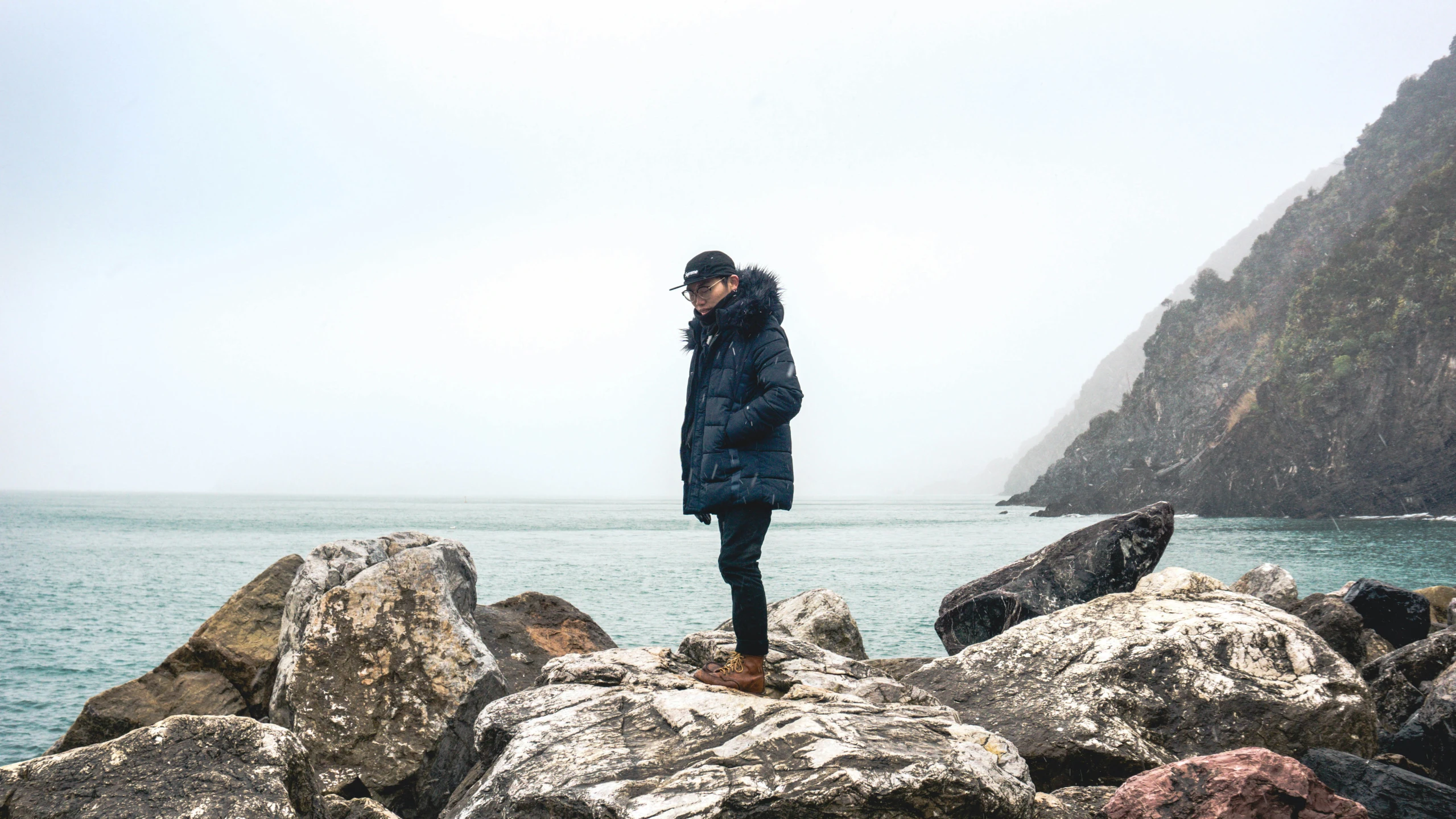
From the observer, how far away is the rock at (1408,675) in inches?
259

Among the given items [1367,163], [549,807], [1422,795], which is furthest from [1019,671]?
[1367,163]

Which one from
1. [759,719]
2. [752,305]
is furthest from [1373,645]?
[752,305]

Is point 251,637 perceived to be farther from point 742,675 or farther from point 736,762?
point 736,762

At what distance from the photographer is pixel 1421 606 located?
9.80 meters

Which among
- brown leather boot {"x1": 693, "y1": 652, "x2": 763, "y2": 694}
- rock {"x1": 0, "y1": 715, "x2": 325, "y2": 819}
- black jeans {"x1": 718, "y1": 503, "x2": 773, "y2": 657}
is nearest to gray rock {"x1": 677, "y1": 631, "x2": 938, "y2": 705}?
brown leather boot {"x1": 693, "y1": 652, "x2": 763, "y2": 694}

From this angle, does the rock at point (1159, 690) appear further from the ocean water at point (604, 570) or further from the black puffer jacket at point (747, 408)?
the ocean water at point (604, 570)

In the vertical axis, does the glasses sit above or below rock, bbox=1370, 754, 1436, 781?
above

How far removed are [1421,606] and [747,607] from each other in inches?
382

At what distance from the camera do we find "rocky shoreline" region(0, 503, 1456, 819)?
12.5 ft

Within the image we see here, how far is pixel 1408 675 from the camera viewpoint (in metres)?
→ 6.99

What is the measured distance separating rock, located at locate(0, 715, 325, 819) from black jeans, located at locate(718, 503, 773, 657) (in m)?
2.56

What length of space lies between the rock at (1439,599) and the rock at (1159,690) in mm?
8722

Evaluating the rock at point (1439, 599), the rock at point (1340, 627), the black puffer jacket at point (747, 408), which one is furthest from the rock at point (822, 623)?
the rock at point (1439, 599)

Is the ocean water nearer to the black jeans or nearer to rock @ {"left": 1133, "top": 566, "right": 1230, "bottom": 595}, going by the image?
rock @ {"left": 1133, "top": 566, "right": 1230, "bottom": 595}
